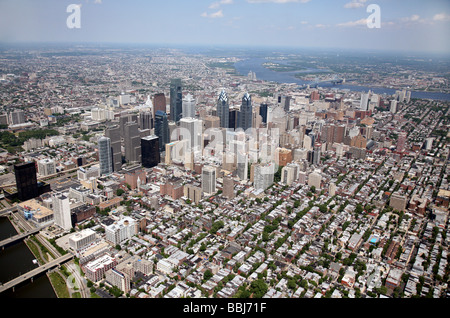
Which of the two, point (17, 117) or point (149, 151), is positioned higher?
point (17, 117)

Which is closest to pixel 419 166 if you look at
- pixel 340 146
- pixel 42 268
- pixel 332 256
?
pixel 340 146

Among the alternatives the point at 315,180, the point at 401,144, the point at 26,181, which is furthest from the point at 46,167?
the point at 401,144

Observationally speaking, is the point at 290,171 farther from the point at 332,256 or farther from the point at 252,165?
the point at 332,256

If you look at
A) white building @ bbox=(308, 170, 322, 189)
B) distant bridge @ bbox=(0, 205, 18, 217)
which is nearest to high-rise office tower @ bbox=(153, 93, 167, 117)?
white building @ bbox=(308, 170, 322, 189)

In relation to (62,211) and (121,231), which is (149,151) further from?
(121,231)

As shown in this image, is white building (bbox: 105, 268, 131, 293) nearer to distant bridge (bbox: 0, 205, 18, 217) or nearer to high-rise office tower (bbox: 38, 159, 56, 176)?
distant bridge (bbox: 0, 205, 18, 217)

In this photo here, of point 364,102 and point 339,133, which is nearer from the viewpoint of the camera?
point 339,133
